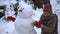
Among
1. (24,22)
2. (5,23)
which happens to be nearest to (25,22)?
(24,22)

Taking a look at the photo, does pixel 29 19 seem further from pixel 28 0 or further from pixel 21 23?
pixel 28 0

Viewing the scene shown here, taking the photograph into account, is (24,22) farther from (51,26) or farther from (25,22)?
(51,26)

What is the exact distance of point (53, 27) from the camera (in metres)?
3.73

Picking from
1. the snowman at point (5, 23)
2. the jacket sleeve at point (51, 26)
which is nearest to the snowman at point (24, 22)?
the jacket sleeve at point (51, 26)

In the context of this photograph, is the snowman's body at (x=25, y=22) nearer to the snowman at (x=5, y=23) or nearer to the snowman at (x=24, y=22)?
the snowman at (x=24, y=22)

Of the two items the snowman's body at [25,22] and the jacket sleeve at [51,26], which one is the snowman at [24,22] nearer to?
the snowman's body at [25,22]

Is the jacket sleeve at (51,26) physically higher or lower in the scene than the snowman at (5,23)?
higher

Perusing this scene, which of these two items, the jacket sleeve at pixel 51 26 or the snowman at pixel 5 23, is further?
the snowman at pixel 5 23

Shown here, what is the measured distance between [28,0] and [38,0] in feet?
2.34

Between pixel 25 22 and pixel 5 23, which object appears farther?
pixel 5 23

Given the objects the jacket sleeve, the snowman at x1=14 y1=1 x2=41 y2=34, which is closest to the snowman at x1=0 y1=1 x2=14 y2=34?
the snowman at x1=14 y1=1 x2=41 y2=34

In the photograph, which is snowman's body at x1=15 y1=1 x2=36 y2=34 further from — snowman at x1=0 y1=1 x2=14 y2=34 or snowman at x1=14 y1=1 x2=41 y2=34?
snowman at x1=0 y1=1 x2=14 y2=34

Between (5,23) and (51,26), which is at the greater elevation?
(51,26)

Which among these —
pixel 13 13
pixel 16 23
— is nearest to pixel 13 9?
pixel 13 13
